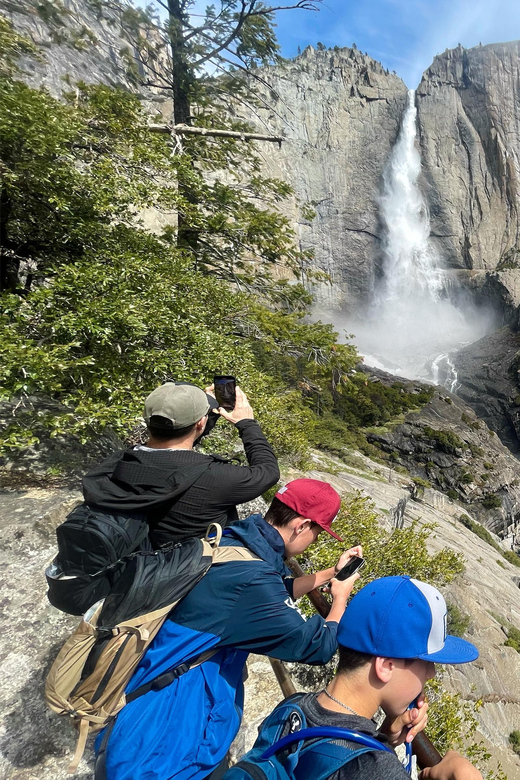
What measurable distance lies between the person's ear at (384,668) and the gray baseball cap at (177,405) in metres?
1.13

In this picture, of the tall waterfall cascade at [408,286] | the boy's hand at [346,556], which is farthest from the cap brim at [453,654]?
the tall waterfall cascade at [408,286]

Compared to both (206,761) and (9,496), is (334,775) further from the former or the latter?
(9,496)

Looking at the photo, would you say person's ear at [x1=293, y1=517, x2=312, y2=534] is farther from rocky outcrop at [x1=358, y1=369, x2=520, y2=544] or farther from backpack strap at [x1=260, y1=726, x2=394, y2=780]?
rocky outcrop at [x1=358, y1=369, x2=520, y2=544]

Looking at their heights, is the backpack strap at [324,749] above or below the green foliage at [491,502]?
above

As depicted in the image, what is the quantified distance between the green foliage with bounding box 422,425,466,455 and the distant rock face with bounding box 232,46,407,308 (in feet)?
115

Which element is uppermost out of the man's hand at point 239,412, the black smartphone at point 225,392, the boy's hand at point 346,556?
the black smartphone at point 225,392

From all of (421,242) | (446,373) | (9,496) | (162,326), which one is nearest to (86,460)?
(9,496)

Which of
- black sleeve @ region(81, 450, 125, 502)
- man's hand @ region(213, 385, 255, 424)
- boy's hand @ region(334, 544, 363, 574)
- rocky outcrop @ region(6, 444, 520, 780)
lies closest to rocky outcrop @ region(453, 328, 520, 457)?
rocky outcrop @ region(6, 444, 520, 780)

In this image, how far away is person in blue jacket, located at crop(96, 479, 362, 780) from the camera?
1.47m

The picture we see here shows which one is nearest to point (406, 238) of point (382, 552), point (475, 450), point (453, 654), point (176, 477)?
point (475, 450)

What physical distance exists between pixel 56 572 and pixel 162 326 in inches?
142

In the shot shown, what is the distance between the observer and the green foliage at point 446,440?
1519 inches

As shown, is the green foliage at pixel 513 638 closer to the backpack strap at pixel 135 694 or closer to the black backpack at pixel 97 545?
the backpack strap at pixel 135 694

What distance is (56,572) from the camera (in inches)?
64.7
